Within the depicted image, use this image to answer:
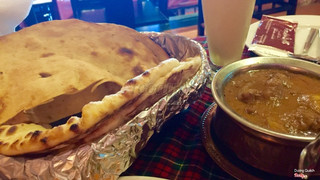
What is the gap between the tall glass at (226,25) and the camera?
1077 millimetres

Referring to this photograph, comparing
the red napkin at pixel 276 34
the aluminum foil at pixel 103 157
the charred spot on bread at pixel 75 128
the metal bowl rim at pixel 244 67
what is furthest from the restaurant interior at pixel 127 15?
the charred spot on bread at pixel 75 128

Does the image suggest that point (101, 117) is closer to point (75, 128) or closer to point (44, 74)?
point (75, 128)

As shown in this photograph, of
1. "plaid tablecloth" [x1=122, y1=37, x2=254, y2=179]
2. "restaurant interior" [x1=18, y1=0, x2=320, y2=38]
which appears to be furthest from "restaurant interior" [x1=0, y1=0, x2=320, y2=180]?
"restaurant interior" [x1=18, y1=0, x2=320, y2=38]

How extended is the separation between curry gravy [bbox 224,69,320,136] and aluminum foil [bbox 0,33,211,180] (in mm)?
188

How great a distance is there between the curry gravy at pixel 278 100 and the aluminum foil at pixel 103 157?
188mm

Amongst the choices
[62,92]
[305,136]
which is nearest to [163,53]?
[62,92]

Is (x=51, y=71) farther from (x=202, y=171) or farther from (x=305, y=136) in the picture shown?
(x=305, y=136)

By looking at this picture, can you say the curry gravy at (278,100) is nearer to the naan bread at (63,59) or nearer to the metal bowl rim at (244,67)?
the metal bowl rim at (244,67)

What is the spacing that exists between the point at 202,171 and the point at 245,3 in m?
0.72

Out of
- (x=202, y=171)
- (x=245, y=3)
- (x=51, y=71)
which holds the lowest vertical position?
(x=202, y=171)

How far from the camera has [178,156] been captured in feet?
2.57

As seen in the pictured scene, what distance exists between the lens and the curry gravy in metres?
0.62

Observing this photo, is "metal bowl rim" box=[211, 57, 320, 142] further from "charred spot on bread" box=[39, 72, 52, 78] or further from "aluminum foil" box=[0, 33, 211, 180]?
"charred spot on bread" box=[39, 72, 52, 78]

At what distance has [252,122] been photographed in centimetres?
63
